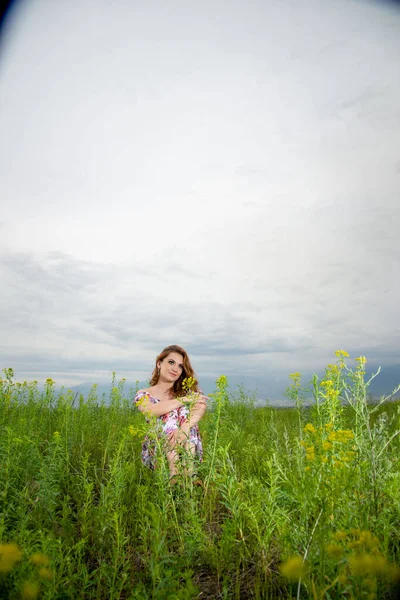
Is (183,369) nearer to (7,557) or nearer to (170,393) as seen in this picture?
(170,393)

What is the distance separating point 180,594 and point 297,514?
1.76 m

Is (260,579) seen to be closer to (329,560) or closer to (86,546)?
(329,560)

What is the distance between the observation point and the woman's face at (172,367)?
178 inches

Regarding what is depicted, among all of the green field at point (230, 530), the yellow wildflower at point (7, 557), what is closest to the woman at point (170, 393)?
the green field at point (230, 530)

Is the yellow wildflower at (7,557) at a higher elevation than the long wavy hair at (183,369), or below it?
below

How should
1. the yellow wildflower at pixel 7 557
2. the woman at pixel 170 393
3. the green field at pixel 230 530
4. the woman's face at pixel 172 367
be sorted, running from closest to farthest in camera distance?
the yellow wildflower at pixel 7 557 → the green field at pixel 230 530 → the woman at pixel 170 393 → the woman's face at pixel 172 367

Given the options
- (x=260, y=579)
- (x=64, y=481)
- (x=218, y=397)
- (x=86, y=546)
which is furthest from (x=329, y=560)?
(x=64, y=481)

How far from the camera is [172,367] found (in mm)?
4512

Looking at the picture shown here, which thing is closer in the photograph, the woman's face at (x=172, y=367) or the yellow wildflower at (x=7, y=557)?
the yellow wildflower at (x=7, y=557)

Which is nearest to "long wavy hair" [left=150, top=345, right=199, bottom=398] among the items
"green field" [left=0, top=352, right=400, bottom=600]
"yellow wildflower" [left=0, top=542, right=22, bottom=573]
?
"green field" [left=0, top=352, right=400, bottom=600]

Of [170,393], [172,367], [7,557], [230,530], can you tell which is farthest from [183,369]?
[7,557]

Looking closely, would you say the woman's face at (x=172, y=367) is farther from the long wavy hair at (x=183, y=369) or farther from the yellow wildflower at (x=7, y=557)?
the yellow wildflower at (x=7, y=557)

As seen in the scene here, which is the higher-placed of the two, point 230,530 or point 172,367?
point 172,367

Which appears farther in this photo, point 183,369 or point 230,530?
point 183,369
